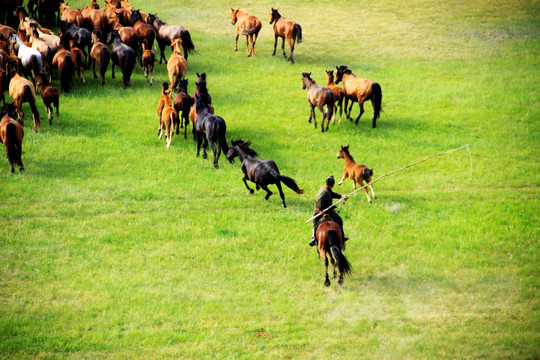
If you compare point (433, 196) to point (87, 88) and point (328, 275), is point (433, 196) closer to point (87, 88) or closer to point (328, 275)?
point (328, 275)

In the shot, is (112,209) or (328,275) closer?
(328,275)

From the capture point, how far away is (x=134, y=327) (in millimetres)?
10375

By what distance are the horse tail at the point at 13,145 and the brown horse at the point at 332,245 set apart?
910cm

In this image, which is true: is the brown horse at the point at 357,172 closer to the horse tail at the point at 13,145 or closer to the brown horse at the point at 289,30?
the horse tail at the point at 13,145

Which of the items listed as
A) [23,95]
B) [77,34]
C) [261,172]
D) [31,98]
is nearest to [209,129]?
[261,172]

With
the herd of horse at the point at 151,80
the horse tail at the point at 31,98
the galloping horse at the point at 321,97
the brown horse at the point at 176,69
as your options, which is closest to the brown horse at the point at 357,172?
the herd of horse at the point at 151,80

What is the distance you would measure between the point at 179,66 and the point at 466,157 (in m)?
10.8

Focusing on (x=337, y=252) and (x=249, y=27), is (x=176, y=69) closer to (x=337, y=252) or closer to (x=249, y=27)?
(x=249, y=27)

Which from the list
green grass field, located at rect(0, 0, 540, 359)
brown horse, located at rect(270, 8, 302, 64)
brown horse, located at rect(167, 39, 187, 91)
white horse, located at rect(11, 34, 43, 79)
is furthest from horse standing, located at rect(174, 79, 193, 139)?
brown horse, located at rect(270, 8, 302, 64)

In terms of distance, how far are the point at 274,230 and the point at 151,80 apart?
11.8 metres

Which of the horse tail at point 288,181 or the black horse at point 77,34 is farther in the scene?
the black horse at point 77,34

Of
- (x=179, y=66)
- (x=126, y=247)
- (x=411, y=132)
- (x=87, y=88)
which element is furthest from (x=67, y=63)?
(x=411, y=132)

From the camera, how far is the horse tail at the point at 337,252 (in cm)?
1110

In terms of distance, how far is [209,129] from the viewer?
674 inches
